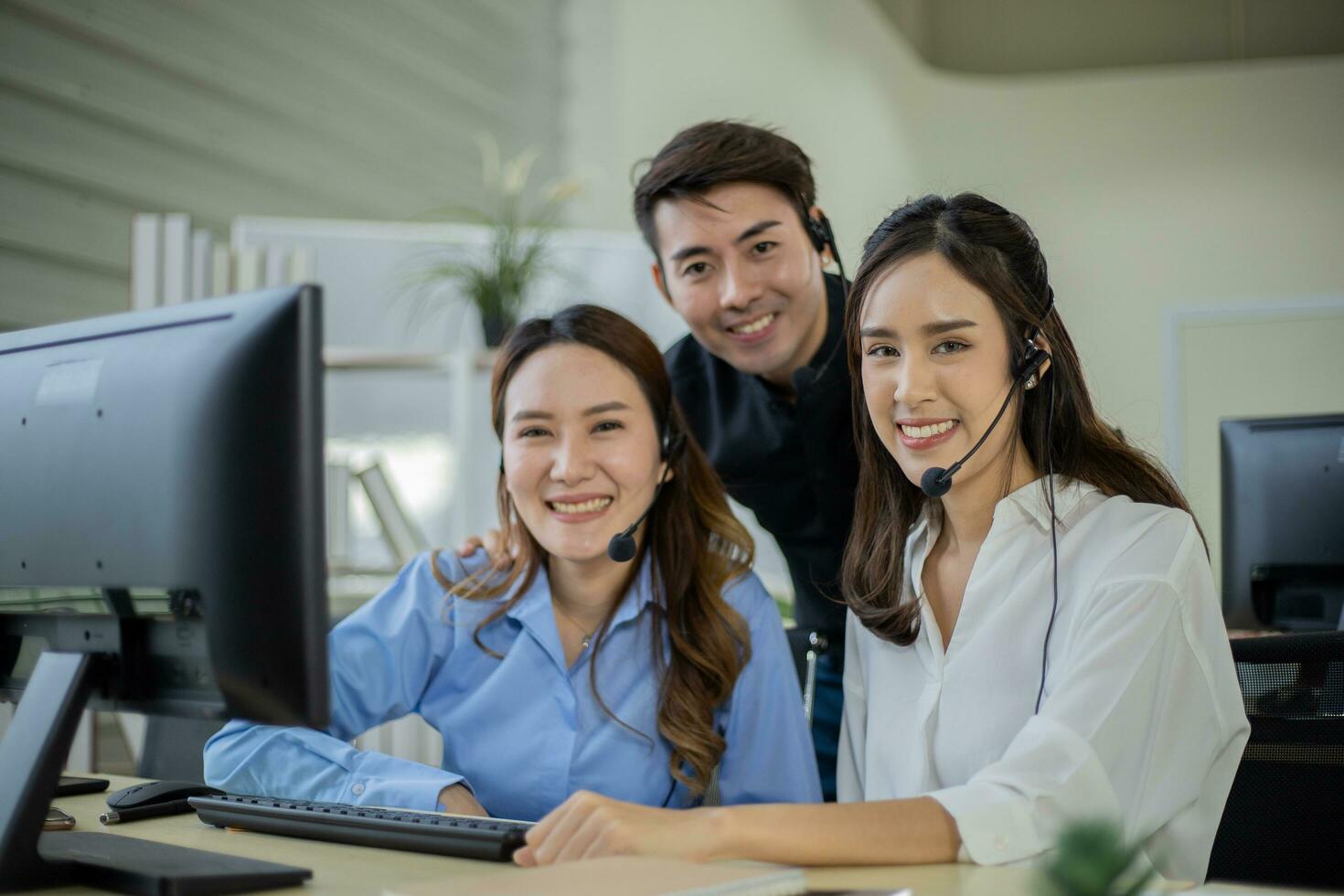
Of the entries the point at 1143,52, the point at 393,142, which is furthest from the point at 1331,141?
the point at 393,142

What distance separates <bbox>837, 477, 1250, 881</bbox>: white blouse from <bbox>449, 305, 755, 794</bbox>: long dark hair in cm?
20

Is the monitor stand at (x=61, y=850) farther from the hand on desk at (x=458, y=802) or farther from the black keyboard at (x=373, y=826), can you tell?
the hand on desk at (x=458, y=802)

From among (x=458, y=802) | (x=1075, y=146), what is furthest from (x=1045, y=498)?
(x=1075, y=146)

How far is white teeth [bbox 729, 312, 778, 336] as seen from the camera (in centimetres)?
210

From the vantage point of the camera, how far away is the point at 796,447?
7.24 feet

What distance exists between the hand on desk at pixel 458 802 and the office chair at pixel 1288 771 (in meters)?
0.86

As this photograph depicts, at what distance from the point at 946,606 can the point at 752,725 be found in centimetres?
29

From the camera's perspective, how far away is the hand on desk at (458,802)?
1392mm

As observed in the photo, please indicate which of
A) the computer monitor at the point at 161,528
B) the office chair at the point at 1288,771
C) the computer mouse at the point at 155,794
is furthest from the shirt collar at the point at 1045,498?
the computer mouse at the point at 155,794

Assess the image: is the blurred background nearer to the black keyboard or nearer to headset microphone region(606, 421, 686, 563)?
headset microphone region(606, 421, 686, 563)

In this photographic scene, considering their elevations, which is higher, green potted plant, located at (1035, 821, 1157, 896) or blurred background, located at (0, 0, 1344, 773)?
blurred background, located at (0, 0, 1344, 773)

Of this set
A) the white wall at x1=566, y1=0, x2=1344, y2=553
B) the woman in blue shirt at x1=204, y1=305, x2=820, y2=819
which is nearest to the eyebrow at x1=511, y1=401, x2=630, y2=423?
the woman in blue shirt at x1=204, y1=305, x2=820, y2=819

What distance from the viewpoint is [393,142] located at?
4.55 metres

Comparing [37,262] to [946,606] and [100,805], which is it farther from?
[946,606]
